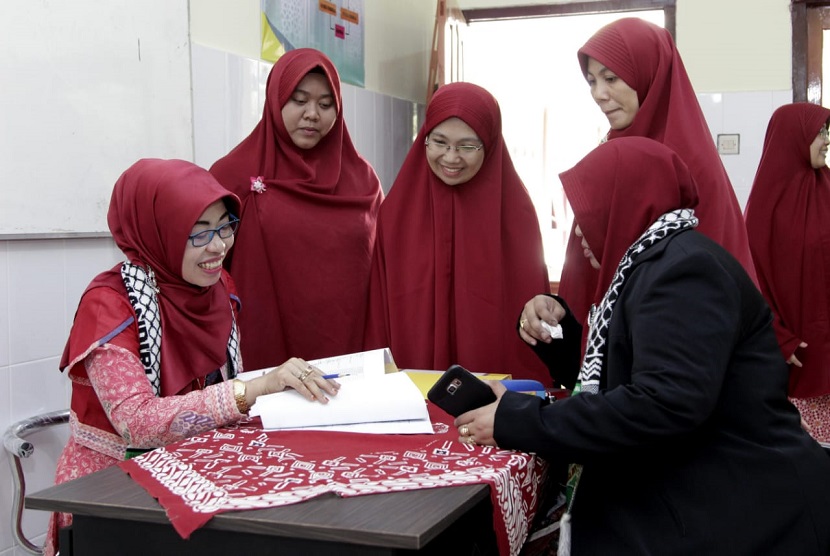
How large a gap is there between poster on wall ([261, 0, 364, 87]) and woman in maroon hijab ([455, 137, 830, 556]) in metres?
2.17

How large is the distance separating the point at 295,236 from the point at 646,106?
3.33 feet

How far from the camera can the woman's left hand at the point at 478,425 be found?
1.37 meters

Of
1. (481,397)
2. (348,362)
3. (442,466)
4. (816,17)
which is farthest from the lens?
(816,17)

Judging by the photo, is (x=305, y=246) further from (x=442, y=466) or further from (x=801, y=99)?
(x=801, y=99)

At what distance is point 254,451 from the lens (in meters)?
1.36

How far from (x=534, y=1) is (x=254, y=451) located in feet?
12.6

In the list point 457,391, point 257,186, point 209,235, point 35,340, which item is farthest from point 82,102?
point 457,391

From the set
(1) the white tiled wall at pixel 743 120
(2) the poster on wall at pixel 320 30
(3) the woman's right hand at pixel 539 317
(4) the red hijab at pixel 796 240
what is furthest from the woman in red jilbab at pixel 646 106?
(1) the white tiled wall at pixel 743 120

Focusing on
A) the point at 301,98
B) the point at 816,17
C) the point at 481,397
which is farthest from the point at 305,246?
the point at 816,17

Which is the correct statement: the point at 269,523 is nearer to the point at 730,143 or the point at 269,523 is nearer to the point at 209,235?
the point at 209,235

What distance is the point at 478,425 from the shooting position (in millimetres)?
1379

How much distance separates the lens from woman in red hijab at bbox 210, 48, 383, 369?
2.46 meters

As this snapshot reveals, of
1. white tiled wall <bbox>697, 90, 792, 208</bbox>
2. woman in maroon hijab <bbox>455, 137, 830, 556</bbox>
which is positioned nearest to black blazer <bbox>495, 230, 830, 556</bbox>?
woman in maroon hijab <bbox>455, 137, 830, 556</bbox>

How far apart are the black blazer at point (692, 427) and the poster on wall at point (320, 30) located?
7.38 ft
